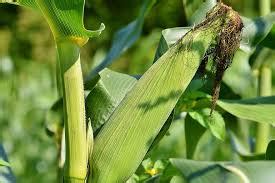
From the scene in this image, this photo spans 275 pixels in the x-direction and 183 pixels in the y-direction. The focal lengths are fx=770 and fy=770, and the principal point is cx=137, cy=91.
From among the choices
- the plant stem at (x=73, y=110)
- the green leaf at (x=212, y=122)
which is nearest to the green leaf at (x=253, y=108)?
the green leaf at (x=212, y=122)

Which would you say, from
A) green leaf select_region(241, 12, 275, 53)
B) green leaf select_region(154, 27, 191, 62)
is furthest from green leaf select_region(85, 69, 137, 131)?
green leaf select_region(241, 12, 275, 53)

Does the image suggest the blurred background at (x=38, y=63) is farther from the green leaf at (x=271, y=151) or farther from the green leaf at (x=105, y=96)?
the green leaf at (x=271, y=151)

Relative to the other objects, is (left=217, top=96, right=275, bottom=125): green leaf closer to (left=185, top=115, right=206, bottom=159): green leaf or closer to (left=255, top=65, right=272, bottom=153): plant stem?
(left=185, top=115, right=206, bottom=159): green leaf

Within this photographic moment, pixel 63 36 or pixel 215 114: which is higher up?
pixel 63 36

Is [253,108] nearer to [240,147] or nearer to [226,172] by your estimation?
[226,172]

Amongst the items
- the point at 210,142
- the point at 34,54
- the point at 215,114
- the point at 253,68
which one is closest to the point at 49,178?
the point at 210,142

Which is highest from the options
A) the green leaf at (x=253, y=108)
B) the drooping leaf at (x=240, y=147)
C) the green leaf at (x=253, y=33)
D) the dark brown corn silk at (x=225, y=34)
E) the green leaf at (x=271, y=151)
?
the dark brown corn silk at (x=225, y=34)

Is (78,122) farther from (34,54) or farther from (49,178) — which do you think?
(34,54)
